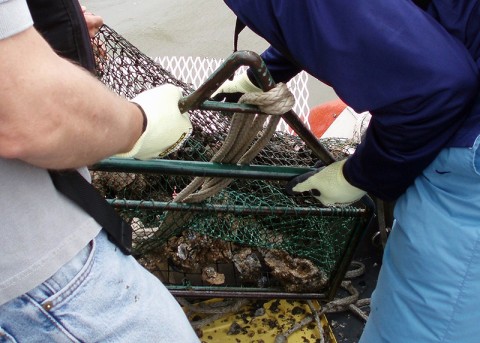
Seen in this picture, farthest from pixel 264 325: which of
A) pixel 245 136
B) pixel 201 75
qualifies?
pixel 201 75

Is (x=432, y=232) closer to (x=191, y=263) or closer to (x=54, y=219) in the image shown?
(x=54, y=219)

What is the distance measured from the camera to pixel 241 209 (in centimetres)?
138

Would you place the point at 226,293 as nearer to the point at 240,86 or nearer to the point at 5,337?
the point at 240,86

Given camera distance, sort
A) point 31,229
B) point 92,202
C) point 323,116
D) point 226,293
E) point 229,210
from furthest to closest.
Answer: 1. point 323,116
2. point 226,293
3. point 229,210
4. point 92,202
5. point 31,229

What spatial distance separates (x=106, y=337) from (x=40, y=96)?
0.42m

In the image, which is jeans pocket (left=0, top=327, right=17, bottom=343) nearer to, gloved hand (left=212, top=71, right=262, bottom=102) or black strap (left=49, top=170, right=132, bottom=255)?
black strap (left=49, top=170, right=132, bottom=255)

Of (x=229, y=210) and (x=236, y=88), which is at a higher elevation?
(x=236, y=88)

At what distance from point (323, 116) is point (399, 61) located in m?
1.61

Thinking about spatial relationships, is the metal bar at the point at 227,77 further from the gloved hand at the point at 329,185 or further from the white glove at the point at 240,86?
the white glove at the point at 240,86

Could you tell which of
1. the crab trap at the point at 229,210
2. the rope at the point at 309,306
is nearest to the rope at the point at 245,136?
the crab trap at the point at 229,210

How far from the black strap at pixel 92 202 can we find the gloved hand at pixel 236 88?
31.5 inches

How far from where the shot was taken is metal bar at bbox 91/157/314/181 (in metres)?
1.19

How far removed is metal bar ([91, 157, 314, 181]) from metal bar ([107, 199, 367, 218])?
0.44ft

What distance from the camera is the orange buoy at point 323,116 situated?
2465 millimetres
